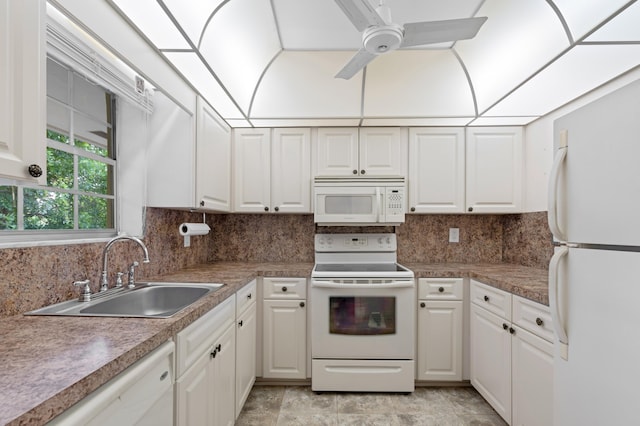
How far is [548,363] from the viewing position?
1.54 metres

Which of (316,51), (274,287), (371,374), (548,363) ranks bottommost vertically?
(371,374)

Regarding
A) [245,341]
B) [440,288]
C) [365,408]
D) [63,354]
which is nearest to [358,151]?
[440,288]

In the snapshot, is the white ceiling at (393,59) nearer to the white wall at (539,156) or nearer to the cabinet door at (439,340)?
the white wall at (539,156)

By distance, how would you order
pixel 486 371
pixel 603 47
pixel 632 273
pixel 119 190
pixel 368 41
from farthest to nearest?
pixel 486 371, pixel 119 190, pixel 603 47, pixel 368 41, pixel 632 273

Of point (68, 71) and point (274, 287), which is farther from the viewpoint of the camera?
point (274, 287)

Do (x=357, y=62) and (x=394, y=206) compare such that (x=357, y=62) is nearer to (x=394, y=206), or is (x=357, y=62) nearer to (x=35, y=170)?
(x=394, y=206)

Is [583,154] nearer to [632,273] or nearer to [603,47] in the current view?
[632,273]

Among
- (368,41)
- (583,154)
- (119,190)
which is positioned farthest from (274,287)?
(583,154)

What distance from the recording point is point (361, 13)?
1.29 meters

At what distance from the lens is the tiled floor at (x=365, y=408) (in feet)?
6.54

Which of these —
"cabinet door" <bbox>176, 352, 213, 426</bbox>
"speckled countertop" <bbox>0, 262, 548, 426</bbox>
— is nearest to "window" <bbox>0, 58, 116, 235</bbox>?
"speckled countertop" <bbox>0, 262, 548, 426</bbox>

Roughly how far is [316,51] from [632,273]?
2277 mm

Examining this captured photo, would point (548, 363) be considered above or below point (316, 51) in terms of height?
below

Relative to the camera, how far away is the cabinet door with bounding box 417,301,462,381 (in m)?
2.37
